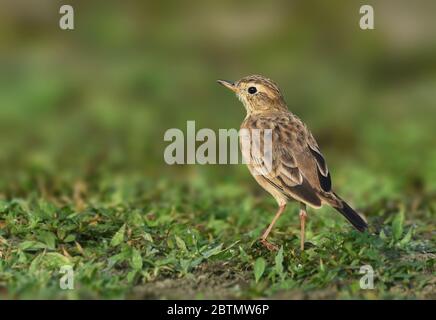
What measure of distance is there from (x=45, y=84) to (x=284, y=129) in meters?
8.78

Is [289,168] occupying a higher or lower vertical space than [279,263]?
higher

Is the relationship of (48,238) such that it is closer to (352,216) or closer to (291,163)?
(291,163)

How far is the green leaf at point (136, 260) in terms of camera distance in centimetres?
684

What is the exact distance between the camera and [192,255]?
7.21 meters

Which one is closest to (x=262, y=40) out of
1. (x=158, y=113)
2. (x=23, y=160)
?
(x=158, y=113)

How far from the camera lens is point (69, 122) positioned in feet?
46.5

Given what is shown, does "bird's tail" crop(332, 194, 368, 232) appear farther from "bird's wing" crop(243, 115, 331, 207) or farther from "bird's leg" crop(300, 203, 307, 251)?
"bird's leg" crop(300, 203, 307, 251)

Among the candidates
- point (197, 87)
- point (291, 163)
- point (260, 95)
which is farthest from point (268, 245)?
point (197, 87)

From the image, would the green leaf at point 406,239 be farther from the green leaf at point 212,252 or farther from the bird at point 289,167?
the green leaf at point 212,252

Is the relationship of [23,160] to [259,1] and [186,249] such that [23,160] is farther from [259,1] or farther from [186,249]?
[259,1]

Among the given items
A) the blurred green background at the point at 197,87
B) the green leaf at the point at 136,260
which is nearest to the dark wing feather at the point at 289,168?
the green leaf at the point at 136,260

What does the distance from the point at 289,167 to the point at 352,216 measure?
0.79 m

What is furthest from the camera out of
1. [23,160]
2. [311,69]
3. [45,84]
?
[311,69]

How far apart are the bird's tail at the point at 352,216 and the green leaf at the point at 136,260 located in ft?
5.62
